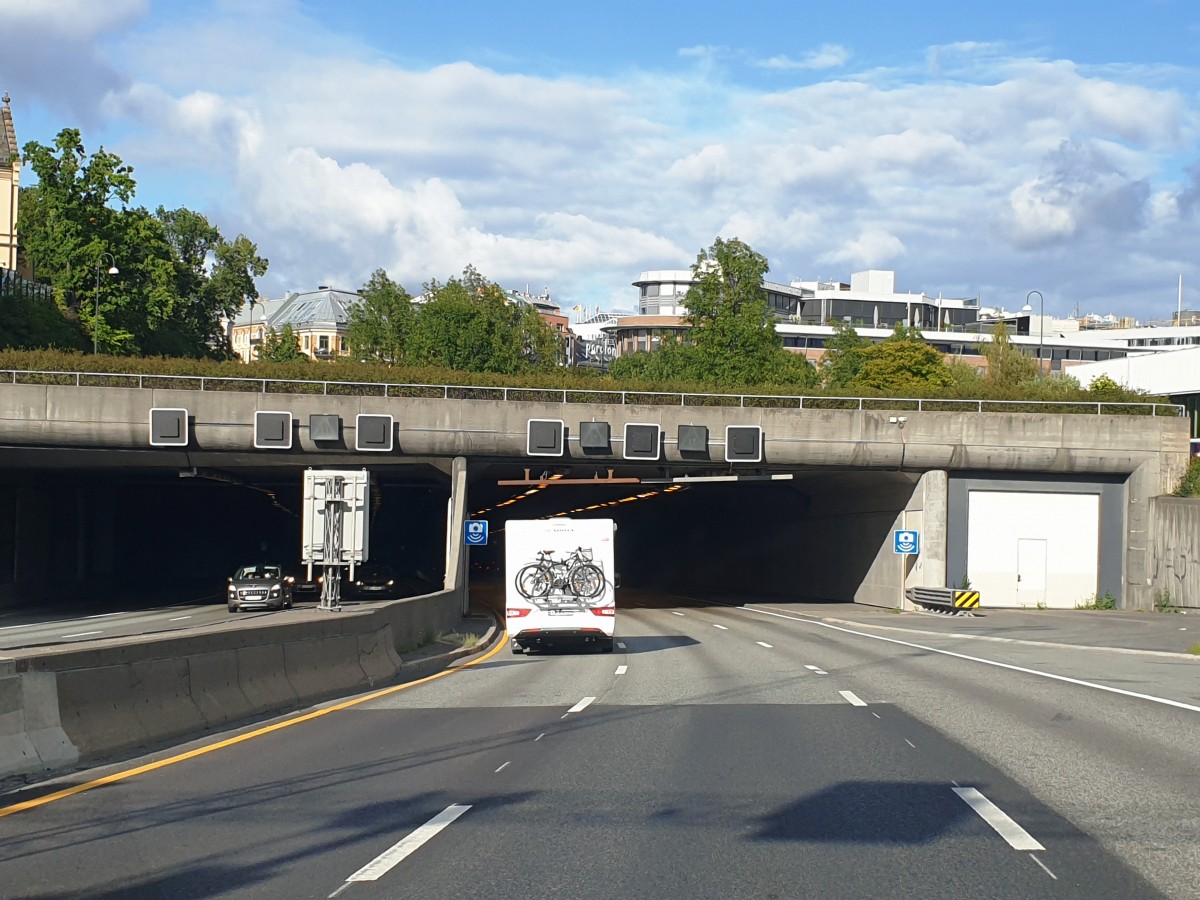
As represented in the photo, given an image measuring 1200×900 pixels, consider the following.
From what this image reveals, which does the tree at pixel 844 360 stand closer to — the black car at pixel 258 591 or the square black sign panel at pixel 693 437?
the square black sign panel at pixel 693 437

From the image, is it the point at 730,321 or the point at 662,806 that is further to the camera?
the point at 730,321

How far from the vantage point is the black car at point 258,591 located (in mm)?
40094

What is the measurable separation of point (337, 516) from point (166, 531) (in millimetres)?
49393

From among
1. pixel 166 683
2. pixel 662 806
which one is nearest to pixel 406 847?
pixel 662 806

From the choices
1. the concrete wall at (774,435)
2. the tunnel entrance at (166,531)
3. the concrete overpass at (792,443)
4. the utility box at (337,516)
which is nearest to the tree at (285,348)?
the tunnel entrance at (166,531)

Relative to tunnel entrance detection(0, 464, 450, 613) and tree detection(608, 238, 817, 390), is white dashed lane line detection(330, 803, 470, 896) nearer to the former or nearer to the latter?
tunnel entrance detection(0, 464, 450, 613)

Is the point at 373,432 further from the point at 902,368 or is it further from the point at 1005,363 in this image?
the point at 902,368

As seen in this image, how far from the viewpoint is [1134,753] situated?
11305mm

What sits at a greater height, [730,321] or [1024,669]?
[730,321]

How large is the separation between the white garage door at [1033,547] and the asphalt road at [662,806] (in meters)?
26.2

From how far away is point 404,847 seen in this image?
7.78 metres

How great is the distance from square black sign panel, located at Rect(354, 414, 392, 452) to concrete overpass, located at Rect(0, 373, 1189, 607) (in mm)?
739

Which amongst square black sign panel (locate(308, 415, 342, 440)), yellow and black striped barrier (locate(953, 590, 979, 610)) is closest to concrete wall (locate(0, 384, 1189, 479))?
square black sign panel (locate(308, 415, 342, 440))

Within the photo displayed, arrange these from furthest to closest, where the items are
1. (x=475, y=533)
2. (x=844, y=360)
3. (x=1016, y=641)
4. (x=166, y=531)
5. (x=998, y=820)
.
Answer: (x=844, y=360) < (x=166, y=531) < (x=475, y=533) < (x=1016, y=641) < (x=998, y=820)
